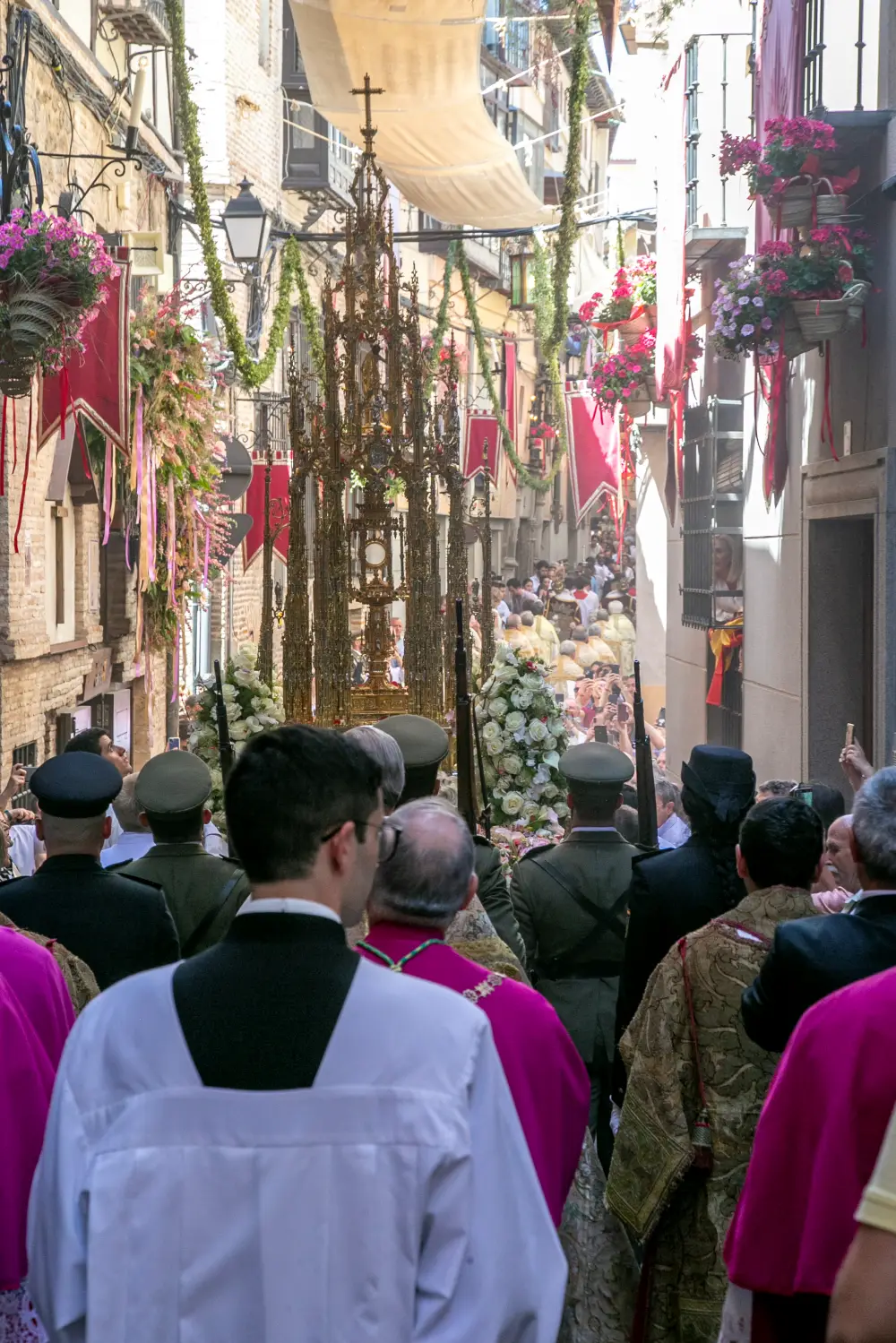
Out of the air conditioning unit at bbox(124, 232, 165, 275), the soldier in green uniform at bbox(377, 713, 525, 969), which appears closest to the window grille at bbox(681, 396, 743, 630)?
the air conditioning unit at bbox(124, 232, 165, 275)

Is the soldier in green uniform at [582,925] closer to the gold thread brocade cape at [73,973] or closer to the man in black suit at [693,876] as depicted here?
the man in black suit at [693,876]

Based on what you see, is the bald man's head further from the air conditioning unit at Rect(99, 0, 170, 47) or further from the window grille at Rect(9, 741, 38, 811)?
the air conditioning unit at Rect(99, 0, 170, 47)

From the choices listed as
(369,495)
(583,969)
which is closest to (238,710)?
(369,495)

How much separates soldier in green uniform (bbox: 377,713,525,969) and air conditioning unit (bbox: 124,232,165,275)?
10688 mm

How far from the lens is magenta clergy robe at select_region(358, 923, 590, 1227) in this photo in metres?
3.39

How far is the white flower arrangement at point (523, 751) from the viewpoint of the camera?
8.59 m

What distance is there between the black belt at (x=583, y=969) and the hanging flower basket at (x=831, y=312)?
5521mm

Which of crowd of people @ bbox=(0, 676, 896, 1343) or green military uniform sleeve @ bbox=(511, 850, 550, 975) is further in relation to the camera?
green military uniform sleeve @ bbox=(511, 850, 550, 975)

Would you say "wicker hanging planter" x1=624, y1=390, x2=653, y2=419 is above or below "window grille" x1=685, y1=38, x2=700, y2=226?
below

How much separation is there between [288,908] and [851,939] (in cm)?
135

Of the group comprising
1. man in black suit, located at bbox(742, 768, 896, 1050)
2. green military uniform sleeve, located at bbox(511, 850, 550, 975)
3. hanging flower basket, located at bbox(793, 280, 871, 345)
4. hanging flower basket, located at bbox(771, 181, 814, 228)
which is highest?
hanging flower basket, located at bbox(771, 181, 814, 228)

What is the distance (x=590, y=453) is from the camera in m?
30.8

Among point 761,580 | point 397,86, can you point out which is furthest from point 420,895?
point 397,86

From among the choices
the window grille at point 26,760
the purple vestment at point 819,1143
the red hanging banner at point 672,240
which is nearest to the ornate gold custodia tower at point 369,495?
the window grille at point 26,760
